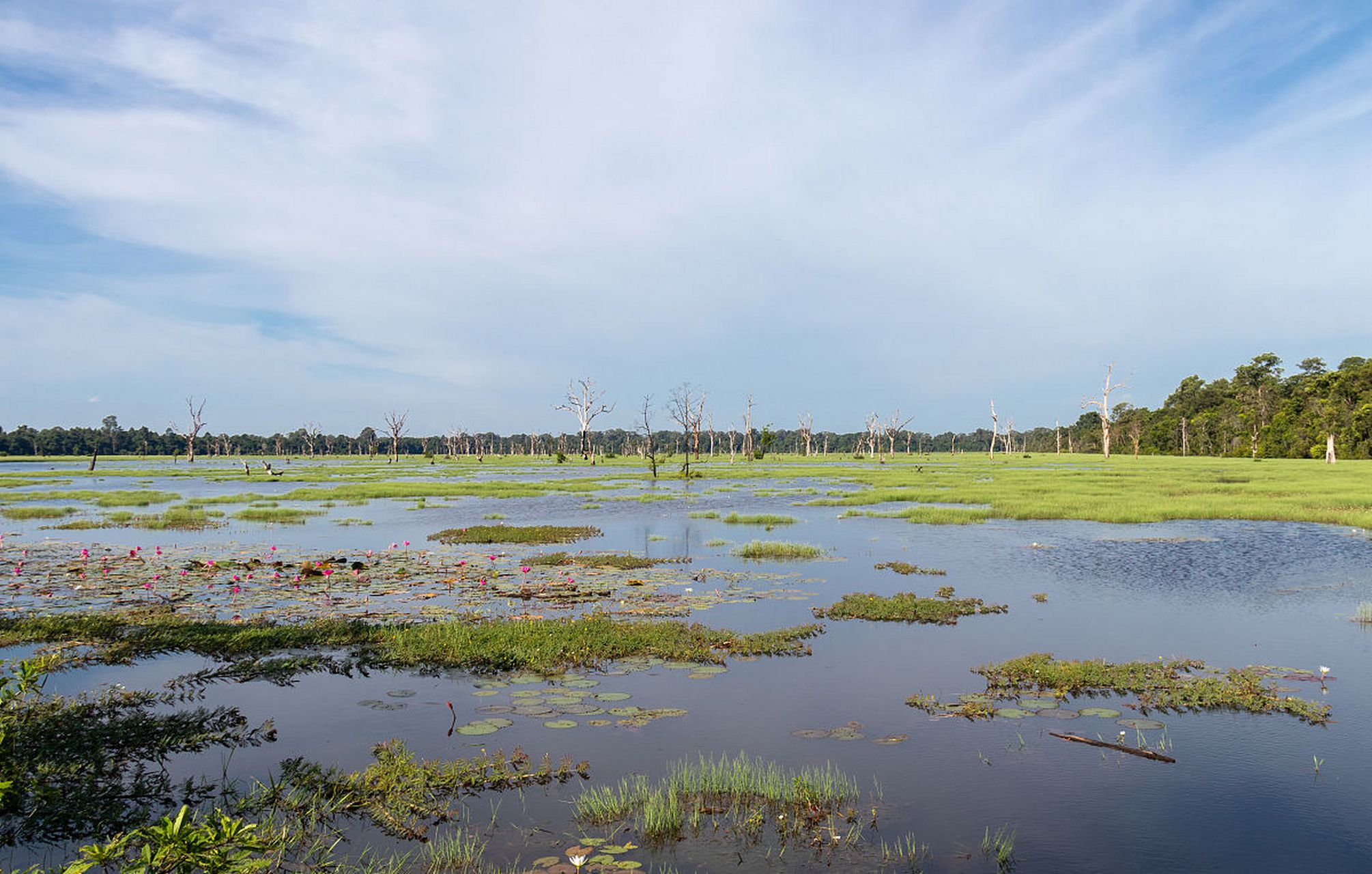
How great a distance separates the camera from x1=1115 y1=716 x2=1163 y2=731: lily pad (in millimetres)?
8062

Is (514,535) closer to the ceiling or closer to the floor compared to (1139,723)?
closer to the ceiling

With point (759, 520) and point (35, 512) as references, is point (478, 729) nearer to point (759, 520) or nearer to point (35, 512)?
point (759, 520)

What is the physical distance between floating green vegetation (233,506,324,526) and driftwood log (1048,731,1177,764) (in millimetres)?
26262

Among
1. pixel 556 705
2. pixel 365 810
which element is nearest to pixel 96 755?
pixel 365 810

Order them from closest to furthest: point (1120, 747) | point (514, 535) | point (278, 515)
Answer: point (1120, 747) → point (514, 535) → point (278, 515)

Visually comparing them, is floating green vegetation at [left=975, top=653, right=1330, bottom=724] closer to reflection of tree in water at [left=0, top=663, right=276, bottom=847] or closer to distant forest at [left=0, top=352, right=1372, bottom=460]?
reflection of tree in water at [left=0, top=663, right=276, bottom=847]

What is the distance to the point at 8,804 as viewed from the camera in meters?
5.71

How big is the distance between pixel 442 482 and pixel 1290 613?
161 ft

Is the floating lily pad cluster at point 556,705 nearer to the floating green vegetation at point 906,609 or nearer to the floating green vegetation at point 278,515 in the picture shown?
the floating green vegetation at point 906,609

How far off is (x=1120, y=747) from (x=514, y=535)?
17.8m

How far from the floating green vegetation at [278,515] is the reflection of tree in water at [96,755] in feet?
68.6

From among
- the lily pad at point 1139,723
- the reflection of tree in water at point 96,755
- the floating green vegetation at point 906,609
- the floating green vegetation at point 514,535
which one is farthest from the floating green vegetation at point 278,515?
the lily pad at point 1139,723

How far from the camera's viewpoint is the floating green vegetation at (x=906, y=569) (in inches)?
672

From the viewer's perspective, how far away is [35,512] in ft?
98.7
